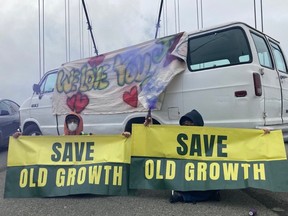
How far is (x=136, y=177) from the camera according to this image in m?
4.25

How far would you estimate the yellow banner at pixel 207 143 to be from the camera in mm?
4125

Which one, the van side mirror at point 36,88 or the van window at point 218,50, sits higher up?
the van window at point 218,50

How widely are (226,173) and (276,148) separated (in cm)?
72

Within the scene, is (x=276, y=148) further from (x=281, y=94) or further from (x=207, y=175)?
(x=281, y=94)

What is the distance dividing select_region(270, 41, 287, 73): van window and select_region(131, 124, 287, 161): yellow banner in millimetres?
2014

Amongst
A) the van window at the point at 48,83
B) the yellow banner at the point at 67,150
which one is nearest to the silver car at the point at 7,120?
the van window at the point at 48,83

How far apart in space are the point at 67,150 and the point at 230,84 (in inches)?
99.4

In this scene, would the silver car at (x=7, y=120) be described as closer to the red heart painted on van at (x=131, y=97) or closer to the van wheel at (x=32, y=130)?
the van wheel at (x=32, y=130)

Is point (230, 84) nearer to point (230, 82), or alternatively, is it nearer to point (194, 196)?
point (230, 82)

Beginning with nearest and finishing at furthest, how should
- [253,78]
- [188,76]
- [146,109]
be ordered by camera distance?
Answer: 1. [253,78]
2. [188,76]
3. [146,109]

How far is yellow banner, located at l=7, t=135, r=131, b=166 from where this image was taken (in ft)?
14.5

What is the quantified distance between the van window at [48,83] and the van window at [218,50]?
3449mm

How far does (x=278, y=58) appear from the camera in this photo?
5.95m

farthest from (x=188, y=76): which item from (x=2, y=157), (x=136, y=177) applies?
(x=2, y=157)
